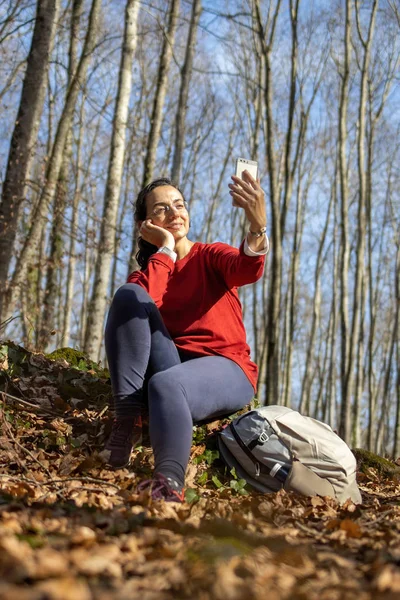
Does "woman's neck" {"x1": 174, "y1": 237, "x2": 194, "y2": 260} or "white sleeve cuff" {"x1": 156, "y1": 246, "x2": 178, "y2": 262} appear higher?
"woman's neck" {"x1": 174, "y1": 237, "x2": 194, "y2": 260}

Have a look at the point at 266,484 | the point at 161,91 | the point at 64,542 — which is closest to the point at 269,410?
the point at 266,484

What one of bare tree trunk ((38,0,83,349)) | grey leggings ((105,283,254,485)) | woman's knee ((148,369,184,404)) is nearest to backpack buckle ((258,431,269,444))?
grey leggings ((105,283,254,485))

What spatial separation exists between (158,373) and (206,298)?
64 centimetres

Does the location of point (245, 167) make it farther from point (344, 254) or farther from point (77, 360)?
point (344, 254)

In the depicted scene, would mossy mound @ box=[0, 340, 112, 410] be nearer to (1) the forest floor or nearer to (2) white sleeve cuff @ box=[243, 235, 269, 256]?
(1) the forest floor

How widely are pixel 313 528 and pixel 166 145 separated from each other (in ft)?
52.6

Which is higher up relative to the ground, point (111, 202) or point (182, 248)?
point (111, 202)

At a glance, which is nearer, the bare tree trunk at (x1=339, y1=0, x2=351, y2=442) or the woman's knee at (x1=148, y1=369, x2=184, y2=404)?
the woman's knee at (x1=148, y1=369, x2=184, y2=404)

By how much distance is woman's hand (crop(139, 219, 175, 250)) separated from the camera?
3312mm

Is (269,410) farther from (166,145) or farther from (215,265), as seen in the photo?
(166,145)

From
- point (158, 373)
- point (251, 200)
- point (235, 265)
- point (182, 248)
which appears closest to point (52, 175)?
point (182, 248)

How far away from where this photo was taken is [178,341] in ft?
10.1

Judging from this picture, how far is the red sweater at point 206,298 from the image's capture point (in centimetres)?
302

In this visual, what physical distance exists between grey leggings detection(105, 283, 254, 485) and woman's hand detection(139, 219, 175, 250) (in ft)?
1.54
